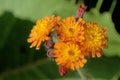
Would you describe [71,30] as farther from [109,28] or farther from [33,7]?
[33,7]

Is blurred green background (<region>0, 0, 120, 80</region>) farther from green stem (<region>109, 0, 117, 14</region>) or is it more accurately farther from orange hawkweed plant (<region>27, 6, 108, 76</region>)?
orange hawkweed plant (<region>27, 6, 108, 76</region>)

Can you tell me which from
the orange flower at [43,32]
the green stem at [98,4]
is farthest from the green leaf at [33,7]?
the orange flower at [43,32]

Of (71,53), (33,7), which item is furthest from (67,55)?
(33,7)

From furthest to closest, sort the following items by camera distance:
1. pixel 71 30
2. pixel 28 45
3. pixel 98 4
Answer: pixel 28 45, pixel 98 4, pixel 71 30

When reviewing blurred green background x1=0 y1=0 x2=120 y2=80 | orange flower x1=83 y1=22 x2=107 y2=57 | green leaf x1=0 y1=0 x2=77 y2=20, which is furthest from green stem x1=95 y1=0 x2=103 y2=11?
orange flower x1=83 y1=22 x2=107 y2=57

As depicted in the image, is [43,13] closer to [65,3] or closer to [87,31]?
[65,3]

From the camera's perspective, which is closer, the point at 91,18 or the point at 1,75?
the point at 91,18

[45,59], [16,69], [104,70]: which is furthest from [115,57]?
[16,69]
